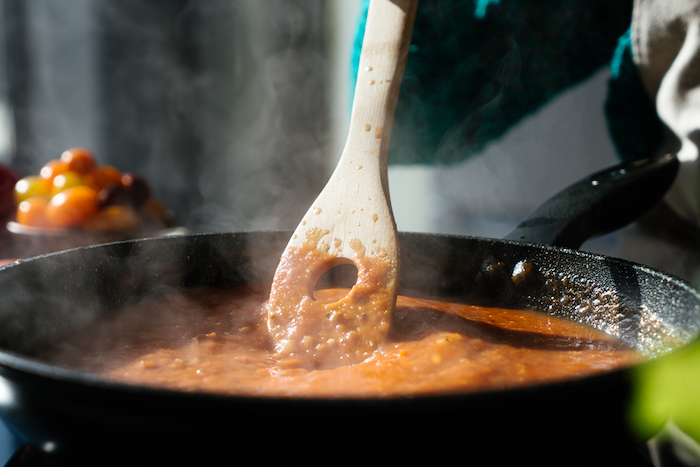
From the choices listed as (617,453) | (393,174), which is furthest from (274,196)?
(617,453)

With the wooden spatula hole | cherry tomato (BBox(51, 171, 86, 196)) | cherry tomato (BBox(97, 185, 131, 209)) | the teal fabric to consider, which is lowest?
the wooden spatula hole

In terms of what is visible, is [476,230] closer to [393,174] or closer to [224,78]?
[393,174]

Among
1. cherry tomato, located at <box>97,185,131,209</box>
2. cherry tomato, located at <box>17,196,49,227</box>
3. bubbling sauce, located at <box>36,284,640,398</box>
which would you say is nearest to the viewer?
bubbling sauce, located at <box>36,284,640,398</box>

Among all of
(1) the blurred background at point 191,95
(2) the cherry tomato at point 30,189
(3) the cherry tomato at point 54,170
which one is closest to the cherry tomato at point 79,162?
(3) the cherry tomato at point 54,170

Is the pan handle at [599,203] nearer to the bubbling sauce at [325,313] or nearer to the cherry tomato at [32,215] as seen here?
the bubbling sauce at [325,313]

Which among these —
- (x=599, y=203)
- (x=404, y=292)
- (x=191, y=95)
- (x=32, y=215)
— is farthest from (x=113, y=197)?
(x=599, y=203)

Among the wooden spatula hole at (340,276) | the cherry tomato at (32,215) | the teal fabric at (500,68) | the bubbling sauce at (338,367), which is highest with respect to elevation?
the teal fabric at (500,68)

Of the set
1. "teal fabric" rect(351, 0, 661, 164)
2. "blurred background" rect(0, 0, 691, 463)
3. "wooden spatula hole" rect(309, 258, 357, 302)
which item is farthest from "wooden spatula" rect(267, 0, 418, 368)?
"blurred background" rect(0, 0, 691, 463)

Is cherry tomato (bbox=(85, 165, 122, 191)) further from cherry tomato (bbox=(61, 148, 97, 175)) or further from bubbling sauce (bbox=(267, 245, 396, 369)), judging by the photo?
bubbling sauce (bbox=(267, 245, 396, 369))
